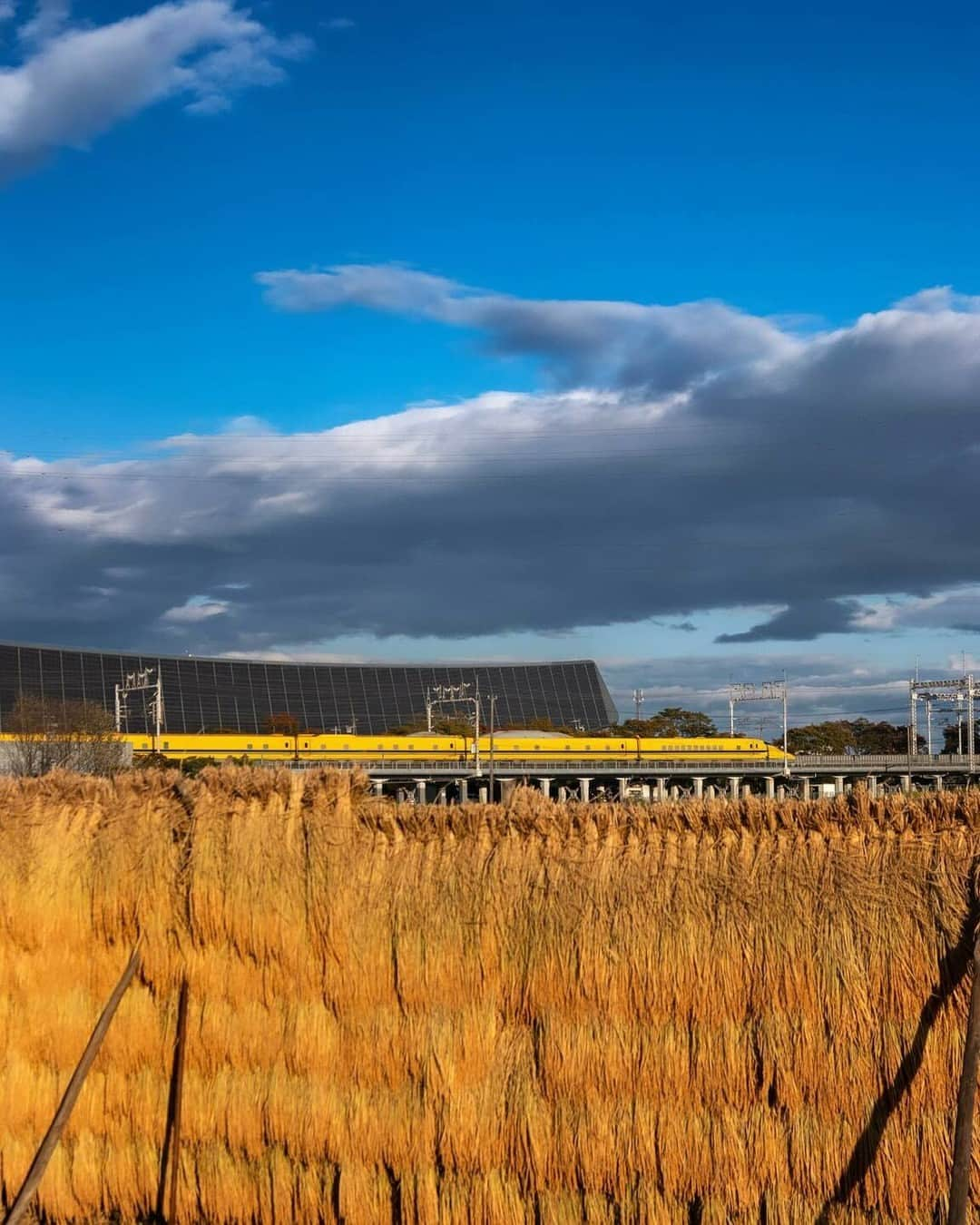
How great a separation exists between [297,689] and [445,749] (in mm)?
29574

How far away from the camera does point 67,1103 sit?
22.1 feet

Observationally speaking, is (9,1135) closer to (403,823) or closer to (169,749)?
(403,823)

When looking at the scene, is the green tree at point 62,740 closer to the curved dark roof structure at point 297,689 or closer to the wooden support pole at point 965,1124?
the curved dark roof structure at point 297,689

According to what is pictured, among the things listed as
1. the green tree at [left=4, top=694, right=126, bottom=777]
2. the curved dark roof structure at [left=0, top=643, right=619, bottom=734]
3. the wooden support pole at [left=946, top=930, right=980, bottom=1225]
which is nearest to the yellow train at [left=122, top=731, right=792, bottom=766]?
the green tree at [left=4, top=694, right=126, bottom=777]

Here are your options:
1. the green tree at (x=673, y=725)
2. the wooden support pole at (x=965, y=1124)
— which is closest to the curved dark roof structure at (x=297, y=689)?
the green tree at (x=673, y=725)

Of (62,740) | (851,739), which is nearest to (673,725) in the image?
(851,739)

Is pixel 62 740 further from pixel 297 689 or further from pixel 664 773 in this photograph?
pixel 297 689

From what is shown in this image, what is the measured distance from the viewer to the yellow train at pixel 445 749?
54.2 m

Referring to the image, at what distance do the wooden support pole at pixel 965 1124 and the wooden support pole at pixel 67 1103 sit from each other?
4612mm

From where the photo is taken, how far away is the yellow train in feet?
178

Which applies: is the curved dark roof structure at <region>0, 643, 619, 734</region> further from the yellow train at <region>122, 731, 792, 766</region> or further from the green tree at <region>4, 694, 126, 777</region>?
the yellow train at <region>122, 731, 792, 766</region>

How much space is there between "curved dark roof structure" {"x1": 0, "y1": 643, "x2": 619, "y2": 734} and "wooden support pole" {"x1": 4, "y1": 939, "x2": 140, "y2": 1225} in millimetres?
66258

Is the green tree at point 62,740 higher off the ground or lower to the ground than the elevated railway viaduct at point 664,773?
higher

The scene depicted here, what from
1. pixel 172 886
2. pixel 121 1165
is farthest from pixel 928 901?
pixel 121 1165
